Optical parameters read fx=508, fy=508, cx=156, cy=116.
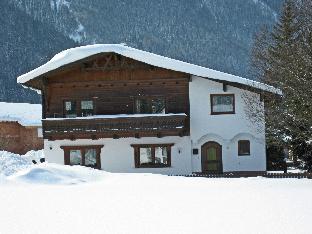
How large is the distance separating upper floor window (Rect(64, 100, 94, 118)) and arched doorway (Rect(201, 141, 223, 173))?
6136 millimetres

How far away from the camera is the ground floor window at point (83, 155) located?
25.9m

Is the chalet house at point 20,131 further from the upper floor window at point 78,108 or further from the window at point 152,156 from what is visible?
the window at point 152,156

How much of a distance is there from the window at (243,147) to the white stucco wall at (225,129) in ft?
0.52

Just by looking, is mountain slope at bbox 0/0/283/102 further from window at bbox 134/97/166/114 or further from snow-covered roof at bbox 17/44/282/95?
window at bbox 134/97/166/114

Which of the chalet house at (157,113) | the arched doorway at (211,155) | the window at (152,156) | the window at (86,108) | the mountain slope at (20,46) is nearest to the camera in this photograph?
the chalet house at (157,113)

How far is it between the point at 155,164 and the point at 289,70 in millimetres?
8584

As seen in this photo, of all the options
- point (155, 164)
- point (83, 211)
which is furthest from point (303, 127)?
point (83, 211)

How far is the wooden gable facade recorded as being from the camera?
25266mm

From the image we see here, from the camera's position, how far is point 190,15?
176m

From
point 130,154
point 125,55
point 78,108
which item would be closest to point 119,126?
point 130,154

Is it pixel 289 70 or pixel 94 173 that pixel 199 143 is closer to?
pixel 289 70

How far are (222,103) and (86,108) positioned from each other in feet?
22.9

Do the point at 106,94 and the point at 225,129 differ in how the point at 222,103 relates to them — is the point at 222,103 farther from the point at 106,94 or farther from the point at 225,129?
the point at 106,94

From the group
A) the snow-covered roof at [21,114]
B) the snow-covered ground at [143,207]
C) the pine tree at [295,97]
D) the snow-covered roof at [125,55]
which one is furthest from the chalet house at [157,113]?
the snow-covered roof at [21,114]
